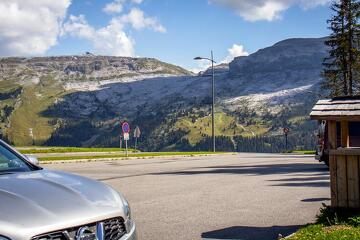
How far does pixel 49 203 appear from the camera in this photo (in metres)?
3.63

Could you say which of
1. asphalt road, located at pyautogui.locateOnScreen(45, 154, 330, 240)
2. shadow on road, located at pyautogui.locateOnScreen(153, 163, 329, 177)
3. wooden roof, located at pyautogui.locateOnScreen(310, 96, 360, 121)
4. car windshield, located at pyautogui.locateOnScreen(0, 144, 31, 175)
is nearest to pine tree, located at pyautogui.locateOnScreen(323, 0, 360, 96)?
shadow on road, located at pyautogui.locateOnScreen(153, 163, 329, 177)

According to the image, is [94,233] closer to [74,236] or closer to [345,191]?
[74,236]

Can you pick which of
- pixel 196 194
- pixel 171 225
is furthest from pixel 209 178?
pixel 171 225

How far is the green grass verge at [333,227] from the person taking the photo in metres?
6.23

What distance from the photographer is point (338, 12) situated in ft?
158

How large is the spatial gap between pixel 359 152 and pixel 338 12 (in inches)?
1736

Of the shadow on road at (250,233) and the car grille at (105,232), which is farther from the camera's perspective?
the shadow on road at (250,233)

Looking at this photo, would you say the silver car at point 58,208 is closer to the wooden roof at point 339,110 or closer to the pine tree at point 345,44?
the wooden roof at point 339,110

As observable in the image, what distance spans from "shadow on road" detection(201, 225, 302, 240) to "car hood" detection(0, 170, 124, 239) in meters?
3.21

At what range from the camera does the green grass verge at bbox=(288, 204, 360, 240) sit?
623 centimetres

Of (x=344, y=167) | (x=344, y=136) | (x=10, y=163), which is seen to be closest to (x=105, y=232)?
(x=10, y=163)

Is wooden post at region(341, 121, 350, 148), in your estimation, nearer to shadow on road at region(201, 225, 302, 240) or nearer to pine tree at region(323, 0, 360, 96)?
shadow on road at region(201, 225, 302, 240)

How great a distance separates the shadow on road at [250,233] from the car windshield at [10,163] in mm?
3131

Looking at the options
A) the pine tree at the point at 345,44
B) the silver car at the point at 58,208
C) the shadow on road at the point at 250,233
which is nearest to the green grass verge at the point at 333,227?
the shadow on road at the point at 250,233
